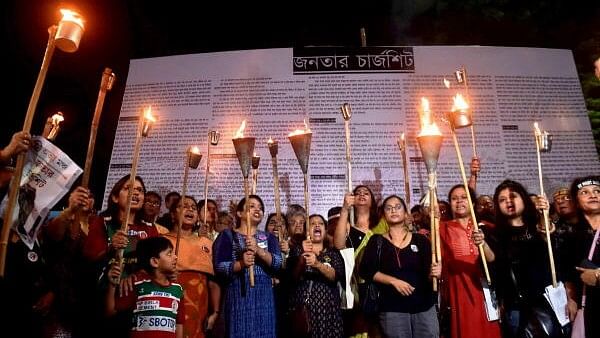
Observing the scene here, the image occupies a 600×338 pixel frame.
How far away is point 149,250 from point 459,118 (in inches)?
125

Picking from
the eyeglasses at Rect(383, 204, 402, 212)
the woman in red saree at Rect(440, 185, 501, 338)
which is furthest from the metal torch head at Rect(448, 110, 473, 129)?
the eyeglasses at Rect(383, 204, 402, 212)

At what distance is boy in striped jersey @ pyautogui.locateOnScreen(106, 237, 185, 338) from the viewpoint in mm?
3100

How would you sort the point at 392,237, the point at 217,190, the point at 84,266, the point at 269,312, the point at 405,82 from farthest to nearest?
the point at 405,82, the point at 217,190, the point at 392,237, the point at 269,312, the point at 84,266

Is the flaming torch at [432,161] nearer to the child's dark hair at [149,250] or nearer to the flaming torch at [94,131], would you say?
the child's dark hair at [149,250]

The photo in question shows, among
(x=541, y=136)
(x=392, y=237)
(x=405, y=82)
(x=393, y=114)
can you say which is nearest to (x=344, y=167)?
(x=393, y=114)

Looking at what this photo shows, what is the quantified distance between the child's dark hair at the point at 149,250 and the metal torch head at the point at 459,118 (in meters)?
2.93

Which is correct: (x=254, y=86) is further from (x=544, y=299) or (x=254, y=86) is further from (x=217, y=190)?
(x=544, y=299)

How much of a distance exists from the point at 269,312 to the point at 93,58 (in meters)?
8.29

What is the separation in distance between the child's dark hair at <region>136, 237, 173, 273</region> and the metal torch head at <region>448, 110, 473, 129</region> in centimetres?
293

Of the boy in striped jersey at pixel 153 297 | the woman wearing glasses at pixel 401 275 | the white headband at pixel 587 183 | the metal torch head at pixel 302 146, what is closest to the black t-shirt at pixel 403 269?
the woman wearing glasses at pixel 401 275

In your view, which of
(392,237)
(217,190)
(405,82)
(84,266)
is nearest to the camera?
(84,266)

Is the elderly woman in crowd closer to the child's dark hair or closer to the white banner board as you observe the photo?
the child's dark hair

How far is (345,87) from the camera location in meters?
7.01

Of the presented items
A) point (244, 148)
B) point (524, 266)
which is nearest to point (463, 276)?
point (524, 266)
